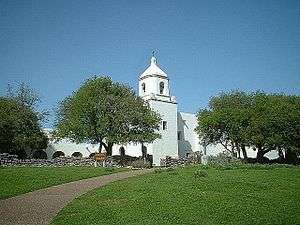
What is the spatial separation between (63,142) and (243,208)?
1858 inches

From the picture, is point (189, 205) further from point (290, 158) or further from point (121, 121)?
point (290, 158)

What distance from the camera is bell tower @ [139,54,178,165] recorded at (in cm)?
5042

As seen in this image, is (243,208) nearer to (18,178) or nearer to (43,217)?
(43,217)

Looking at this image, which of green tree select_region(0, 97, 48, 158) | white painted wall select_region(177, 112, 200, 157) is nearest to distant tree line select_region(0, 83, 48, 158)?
green tree select_region(0, 97, 48, 158)

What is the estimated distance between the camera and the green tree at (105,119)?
1670 inches

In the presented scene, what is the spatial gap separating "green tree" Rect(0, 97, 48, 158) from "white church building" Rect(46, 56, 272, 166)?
587 cm

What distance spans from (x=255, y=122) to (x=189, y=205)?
36666 millimetres

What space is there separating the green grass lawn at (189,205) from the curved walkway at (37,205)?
1.40ft

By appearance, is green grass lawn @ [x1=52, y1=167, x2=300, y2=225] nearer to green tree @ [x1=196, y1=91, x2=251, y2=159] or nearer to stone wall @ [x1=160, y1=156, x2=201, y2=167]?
stone wall @ [x1=160, y1=156, x2=201, y2=167]

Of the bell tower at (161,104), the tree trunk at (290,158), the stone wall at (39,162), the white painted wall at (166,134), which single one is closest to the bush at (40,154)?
the bell tower at (161,104)

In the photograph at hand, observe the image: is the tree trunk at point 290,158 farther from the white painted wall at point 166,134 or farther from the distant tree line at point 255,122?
the white painted wall at point 166,134

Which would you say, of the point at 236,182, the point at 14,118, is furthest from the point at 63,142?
the point at 236,182

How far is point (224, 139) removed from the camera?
5128 cm

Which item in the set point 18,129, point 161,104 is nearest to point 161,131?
point 161,104
